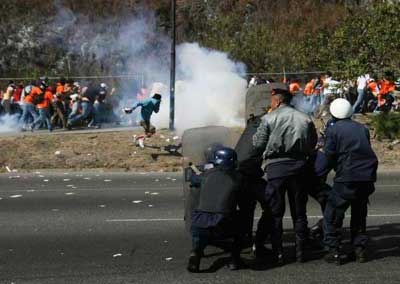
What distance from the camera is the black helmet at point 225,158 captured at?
756 centimetres

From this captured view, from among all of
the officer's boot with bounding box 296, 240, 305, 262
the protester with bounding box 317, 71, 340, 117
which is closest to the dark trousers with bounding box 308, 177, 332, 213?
the officer's boot with bounding box 296, 240, 305, 262

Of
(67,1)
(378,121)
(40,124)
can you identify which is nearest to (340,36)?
(378,121)

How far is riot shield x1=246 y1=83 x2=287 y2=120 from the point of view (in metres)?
9.16

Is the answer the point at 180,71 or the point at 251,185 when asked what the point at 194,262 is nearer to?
the point at 251,185

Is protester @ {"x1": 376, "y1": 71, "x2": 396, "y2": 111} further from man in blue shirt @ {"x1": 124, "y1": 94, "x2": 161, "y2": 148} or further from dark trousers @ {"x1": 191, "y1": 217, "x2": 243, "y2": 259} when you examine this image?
dark trousers @ {"x1": 191, "y1": 217, "x2": 243, "y2": 259}

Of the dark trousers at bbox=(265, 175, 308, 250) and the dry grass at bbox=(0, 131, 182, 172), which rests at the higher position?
the dark trousers at bbox=(265, 175, 308, 250)

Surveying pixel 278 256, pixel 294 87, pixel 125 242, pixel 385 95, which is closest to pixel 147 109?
pixel 294 87

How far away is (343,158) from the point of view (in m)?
7.73

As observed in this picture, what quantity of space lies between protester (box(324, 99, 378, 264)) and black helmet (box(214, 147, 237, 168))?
958 millimetres

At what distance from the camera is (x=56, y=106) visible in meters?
21.5

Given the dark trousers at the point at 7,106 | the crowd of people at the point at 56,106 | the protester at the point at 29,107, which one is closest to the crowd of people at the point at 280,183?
the crowd of people at the point at 56,106

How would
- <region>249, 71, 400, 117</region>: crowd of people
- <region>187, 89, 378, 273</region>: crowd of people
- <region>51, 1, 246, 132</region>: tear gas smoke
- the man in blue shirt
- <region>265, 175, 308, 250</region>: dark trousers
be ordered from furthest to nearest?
<region>51, 1, 246, 132</region>: tear gas smoke
<region>249, 71, 400, 117</region>: crowd of people
the man in blue shirt
<region>265, 175, 308, 250</region>: dark trousers
<region>187, 89, 378, 273</region>: crowd of people

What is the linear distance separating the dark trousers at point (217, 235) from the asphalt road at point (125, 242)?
24 centimetres

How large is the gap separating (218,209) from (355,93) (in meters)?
15.7
